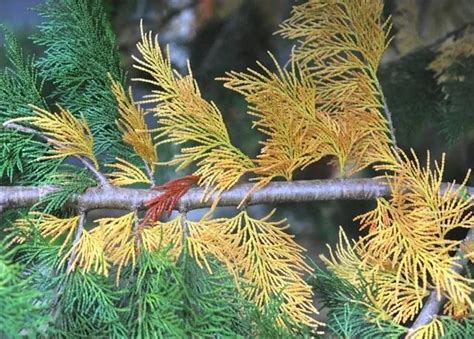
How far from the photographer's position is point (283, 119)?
476 millimetres

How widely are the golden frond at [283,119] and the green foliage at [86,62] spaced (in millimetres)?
100

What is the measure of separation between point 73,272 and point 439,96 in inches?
20.3

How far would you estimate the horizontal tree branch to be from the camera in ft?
1.56

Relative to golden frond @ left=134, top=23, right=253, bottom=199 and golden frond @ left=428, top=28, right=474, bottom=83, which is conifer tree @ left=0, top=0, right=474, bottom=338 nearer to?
golden frond @ left=134, top=23, right=253, bottom=199

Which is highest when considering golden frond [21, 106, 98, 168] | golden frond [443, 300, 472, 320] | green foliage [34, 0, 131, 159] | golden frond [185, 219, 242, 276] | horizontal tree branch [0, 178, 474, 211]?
green foliage [34, 0, 131, 159]

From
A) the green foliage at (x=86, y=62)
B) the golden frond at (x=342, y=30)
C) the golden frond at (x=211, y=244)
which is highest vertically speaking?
the golden frond at (x=342, y=30)

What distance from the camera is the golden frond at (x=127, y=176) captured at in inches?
19.1

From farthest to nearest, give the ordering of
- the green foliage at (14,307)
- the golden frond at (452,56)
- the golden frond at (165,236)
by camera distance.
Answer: the golden frond at (452,56) < the golden frond at (165,236) < the green foliage at (14,307)

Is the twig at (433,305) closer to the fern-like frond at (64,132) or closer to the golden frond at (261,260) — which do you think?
the golden frond at (261,260)

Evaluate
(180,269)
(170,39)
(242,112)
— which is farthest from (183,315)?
(170,39)

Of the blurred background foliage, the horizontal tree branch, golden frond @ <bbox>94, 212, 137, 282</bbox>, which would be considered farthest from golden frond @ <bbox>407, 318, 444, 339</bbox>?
the blurred background foliage

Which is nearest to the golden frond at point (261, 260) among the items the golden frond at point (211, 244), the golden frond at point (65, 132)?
the golden frond at point (211, 244)

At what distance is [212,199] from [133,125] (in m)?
0.08

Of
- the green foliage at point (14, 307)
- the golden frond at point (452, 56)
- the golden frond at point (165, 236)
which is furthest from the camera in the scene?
the golden frond at point (452, 56)
